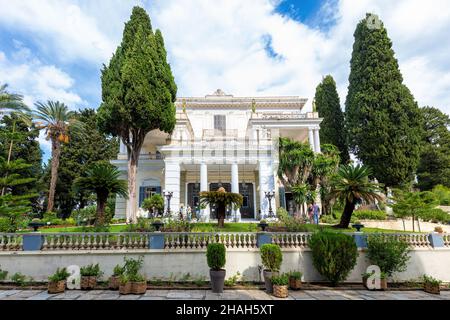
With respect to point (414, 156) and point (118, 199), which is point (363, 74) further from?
point (118, 199)

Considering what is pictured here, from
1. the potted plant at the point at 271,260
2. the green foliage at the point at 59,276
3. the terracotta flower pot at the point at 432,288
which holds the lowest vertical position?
the terracotta flower pot at the point at 432,288

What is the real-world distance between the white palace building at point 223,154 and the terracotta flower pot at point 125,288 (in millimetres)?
9213

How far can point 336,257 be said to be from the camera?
7.48 meters

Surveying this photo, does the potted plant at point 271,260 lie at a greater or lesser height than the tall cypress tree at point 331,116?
lesser

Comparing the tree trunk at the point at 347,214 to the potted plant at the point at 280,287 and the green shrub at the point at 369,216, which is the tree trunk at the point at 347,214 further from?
the potted plant at the point at 280,287

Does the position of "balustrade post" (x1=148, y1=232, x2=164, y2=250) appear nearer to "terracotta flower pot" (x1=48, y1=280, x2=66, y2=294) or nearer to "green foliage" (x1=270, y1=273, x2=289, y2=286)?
"terracotta flower pot" (x1=48, y1=280, x2=66, y2=294)

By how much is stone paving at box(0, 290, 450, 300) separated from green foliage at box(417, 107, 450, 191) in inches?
895

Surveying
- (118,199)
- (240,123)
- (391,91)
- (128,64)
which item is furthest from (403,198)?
(118,199)

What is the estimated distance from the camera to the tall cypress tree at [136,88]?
14.0 m

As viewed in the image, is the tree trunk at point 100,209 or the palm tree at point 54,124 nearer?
the tree trunk at point 100,209

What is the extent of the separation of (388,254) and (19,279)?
37.8ft

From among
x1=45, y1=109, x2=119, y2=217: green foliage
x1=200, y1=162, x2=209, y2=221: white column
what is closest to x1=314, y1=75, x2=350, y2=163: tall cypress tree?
x1=200, y1=162, x2=209, y2=221: white column

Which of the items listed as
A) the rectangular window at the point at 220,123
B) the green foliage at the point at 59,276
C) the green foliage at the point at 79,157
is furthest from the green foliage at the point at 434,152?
the green foliage at the point at 79,157
